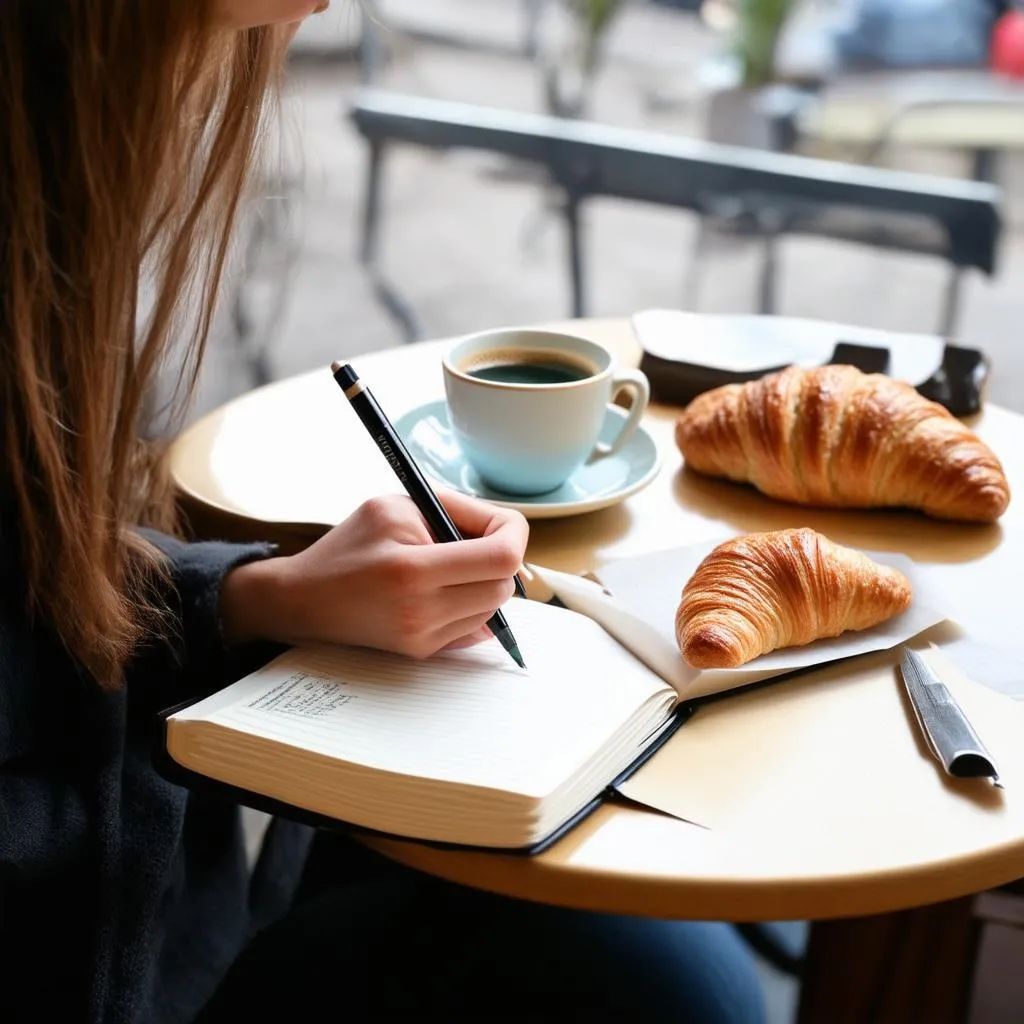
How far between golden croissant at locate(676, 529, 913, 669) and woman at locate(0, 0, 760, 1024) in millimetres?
118

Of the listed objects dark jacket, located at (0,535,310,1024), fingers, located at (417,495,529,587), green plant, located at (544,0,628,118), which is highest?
green plant, located at (544,0,628,118)

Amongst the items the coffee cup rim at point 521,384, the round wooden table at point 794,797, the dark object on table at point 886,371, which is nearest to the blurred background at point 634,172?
the dark object on table at point 886,371

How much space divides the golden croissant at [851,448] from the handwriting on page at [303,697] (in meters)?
0.42

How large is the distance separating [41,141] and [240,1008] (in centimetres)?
56

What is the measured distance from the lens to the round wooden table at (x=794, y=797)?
580mm

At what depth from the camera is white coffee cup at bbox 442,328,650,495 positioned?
2.85 ft

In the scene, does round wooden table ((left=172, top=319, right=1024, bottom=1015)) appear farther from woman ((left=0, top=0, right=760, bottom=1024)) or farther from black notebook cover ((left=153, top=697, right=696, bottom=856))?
woman ((left=0, top=0, right=760, bottom=1024))

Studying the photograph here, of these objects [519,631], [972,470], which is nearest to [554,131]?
[972,470]

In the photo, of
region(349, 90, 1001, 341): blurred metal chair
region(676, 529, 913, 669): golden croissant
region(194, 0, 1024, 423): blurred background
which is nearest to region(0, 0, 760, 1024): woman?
region(676, 529, 913, 669): golden croissant

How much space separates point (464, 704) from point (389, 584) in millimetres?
84

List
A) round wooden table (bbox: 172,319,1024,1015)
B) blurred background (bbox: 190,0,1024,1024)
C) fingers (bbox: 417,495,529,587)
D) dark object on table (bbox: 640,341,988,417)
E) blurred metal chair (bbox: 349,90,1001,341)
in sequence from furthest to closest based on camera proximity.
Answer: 1. blurred background (bbox: 190,0,1024,1024)
2. blurred metal chair (bbox: 349,90,1001,341)
3. dark object on table (bbox: 640,341,988,417)
4. fingers (bbox: 417,495,529,587)
5. round wooden table (bbox: 172,319,1024,1015)

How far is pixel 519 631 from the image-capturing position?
73 centimetres

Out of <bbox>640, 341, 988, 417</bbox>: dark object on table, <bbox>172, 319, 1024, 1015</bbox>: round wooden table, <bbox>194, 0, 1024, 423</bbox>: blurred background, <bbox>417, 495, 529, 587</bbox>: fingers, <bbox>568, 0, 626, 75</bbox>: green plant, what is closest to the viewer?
<bbox>172, 319, 1024, 1015</bbox>: round wooden table

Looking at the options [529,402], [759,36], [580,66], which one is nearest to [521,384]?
[529,402]
